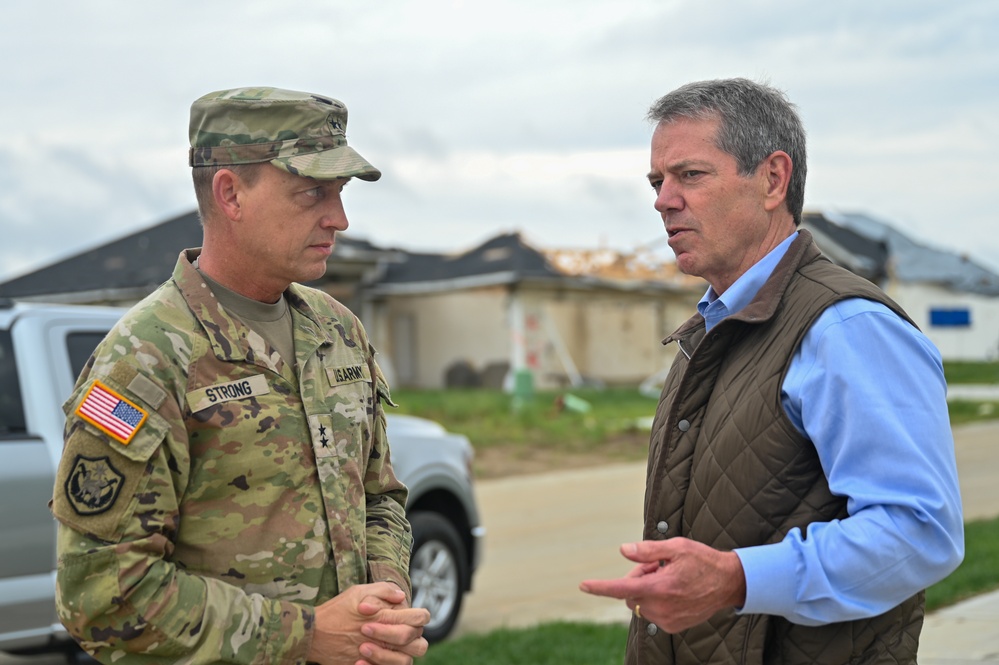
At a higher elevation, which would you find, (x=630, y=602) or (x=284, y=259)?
(x=284, y=259)

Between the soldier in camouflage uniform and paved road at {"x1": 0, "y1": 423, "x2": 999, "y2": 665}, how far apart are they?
188 inches

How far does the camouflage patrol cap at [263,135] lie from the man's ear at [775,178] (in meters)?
0.91

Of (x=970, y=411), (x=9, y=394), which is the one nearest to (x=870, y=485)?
(x=9, y=394)

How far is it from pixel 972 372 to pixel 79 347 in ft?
118

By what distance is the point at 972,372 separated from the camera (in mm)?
37219

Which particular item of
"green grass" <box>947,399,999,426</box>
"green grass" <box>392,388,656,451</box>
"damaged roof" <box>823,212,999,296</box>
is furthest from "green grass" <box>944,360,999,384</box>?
"green grass" <box>392,388,656,451</box>

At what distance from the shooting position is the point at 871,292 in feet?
7.79

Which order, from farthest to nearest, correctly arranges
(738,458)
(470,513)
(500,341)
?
(500,341)
(470,513)
(738,458)

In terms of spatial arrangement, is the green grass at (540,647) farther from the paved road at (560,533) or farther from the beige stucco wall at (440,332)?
the beige stucco wall at (440,332)

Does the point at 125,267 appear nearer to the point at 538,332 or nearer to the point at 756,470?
the point at 538,332

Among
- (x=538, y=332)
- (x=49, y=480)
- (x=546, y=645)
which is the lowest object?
(x=538, y=332)

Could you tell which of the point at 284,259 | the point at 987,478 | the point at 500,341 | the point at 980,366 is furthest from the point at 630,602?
the point at 980,366

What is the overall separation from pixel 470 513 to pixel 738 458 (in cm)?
524

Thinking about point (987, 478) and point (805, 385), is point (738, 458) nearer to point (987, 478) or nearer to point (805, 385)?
point (805, 385)
